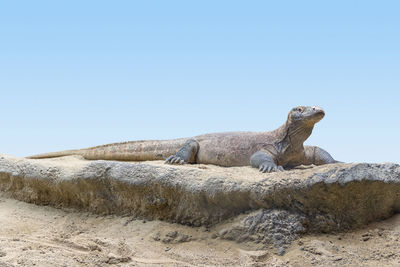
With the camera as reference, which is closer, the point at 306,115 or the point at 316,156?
the point at 306,115

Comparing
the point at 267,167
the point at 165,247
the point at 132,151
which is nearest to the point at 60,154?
the point at 132,151

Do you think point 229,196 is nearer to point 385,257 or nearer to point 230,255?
point 230,255

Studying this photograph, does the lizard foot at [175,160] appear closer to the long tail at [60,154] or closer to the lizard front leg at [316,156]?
the lizard front leg at [316,156]

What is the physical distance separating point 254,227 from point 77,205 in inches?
97.8

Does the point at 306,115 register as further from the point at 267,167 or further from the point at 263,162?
the point at 267,167

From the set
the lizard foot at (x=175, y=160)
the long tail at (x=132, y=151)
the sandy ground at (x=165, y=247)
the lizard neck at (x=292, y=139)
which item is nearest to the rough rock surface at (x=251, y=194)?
the sandy ground at (x=165, y=247)

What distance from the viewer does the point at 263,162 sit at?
712cm

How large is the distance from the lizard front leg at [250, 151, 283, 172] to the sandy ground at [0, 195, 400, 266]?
156 centimetres

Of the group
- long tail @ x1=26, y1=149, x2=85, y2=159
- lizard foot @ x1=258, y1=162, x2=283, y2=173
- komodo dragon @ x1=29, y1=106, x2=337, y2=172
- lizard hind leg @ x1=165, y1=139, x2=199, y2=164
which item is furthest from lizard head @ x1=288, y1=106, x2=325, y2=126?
long tail @ x1=26, y1=149, x2=85, y2=159

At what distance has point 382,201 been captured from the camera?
569 cm

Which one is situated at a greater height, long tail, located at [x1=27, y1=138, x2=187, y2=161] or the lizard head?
the lizard head

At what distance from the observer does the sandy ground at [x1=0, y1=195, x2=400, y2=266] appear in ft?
16.8

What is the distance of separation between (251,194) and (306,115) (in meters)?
2.57

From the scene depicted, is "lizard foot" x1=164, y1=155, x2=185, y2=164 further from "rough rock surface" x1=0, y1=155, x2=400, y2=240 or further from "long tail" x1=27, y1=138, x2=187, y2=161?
"rough rock surface" x1=0, y1=155, x2=400, y2=240
